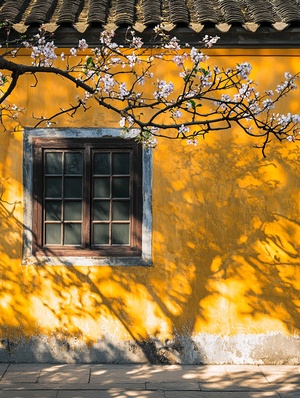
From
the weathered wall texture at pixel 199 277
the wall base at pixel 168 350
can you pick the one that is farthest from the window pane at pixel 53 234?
the wall base at pixel 168 350

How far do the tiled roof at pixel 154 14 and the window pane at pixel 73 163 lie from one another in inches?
54.6

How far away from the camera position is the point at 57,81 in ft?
24.8

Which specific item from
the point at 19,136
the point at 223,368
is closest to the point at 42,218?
the point at 19,136

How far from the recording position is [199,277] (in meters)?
7.54

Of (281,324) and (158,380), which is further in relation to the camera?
(281,324)

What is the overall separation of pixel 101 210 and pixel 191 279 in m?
1.27

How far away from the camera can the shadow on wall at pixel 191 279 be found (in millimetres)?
7527

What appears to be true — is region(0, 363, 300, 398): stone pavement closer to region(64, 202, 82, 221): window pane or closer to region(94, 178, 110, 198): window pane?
region(64, 202, 82, 221): window pane

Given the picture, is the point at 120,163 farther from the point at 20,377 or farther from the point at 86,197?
the point at 20,377

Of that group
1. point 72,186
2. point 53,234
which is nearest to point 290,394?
point 53,234

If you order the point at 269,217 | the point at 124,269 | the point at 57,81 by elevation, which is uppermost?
the point at 57,81

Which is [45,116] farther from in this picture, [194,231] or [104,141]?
[194,231]

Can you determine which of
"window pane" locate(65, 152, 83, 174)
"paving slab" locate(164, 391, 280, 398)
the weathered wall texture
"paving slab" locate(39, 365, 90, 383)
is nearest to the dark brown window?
"window pane" locate(65, 152, 83, 174)

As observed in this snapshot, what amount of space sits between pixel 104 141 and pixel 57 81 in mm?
850
